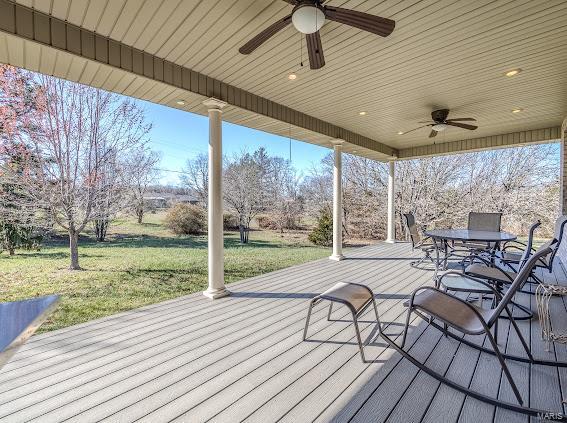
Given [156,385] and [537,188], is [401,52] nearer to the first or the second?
[156,385]

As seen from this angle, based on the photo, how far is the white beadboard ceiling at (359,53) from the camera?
2.29 m

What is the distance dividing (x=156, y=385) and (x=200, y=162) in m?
7.78

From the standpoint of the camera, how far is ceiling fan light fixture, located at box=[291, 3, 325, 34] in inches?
74.9

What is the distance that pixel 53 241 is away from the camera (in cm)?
504

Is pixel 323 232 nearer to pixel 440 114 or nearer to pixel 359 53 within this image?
pixel 440 114

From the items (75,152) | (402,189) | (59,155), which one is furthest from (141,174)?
(402,189)

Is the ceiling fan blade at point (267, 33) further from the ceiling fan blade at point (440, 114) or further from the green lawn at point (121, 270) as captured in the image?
the green lawn at point (121, 270)

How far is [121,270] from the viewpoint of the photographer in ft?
18.1

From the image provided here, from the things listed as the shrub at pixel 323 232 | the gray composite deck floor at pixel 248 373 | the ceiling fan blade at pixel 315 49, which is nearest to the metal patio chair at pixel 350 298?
the gray composite deck floor at pixel 248 373

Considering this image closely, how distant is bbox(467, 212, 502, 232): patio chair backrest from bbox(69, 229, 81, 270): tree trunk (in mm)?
7410

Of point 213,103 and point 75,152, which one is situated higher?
point 213,103

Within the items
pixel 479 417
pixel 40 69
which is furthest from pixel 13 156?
pixel 479 417

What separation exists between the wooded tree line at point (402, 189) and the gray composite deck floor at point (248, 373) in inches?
257

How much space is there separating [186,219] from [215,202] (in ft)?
16.0
